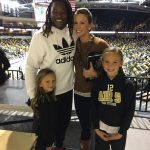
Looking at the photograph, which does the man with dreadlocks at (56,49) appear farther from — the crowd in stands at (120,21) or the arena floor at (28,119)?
the crowd in stands at (120,21)

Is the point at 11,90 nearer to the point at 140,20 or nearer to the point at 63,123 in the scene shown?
the point at 63,123

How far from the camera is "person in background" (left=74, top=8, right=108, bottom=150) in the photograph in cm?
180

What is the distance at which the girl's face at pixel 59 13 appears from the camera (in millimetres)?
1752

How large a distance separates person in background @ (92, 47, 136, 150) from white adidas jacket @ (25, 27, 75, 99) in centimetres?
26

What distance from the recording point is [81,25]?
180 centimetres

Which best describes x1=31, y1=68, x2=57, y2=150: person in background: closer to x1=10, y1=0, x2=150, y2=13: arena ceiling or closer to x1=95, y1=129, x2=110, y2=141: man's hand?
x1=95, y1=129, x2=110, y2=141: man's hand

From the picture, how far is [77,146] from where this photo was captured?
2652 mm

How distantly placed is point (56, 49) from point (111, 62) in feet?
1.30

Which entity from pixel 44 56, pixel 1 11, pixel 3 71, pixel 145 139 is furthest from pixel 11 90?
pixel 1 11

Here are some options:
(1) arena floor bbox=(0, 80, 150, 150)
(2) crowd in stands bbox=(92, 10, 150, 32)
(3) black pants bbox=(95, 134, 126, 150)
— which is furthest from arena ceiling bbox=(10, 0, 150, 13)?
(3) black pants bbox=(95, 134, 126, 150)

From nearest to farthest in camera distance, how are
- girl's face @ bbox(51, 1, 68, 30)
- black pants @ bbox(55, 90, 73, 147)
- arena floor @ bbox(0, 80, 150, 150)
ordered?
girl's face @ bbox(51, 1, 68, 30) < black pants @ bbox(55, 90, 73, 147) < arena floor @ bbox(0, 80, 150, 150)

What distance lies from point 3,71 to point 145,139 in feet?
5.51

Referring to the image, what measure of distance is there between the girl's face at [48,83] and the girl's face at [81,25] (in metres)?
0.36

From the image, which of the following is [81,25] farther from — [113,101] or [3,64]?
[3,64]
